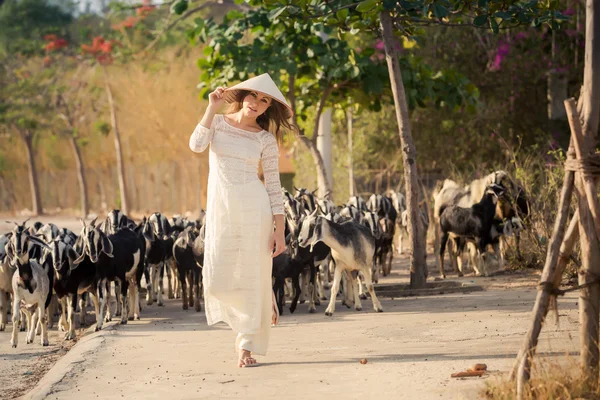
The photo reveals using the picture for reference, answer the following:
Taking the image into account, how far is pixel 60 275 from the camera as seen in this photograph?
12.5 metres

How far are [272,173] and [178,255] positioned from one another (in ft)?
20.3

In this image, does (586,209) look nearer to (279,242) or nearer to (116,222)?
(279,242)

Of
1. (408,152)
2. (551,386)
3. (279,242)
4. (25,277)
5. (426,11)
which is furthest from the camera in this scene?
(408,152)

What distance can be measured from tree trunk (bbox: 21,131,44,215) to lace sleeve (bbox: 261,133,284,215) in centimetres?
3860

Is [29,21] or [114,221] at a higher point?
[29,21]

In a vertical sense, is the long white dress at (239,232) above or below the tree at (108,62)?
below

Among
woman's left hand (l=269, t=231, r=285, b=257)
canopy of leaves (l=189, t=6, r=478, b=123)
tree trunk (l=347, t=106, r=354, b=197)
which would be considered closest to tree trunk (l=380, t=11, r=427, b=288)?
canopy of leaves (l=189, t=6, r=478, b=123)

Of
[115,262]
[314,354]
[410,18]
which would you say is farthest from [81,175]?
[314,354]

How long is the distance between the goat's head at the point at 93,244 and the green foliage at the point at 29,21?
35.2 m

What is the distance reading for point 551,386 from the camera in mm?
6352

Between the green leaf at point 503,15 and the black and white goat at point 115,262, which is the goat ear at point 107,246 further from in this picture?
the green leaf at point 503,15

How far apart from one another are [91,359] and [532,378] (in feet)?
14.8

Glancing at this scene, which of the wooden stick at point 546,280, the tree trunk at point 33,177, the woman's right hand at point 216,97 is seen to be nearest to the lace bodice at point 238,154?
the woman's right hand at point 216,97

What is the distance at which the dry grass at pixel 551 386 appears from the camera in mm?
6332
